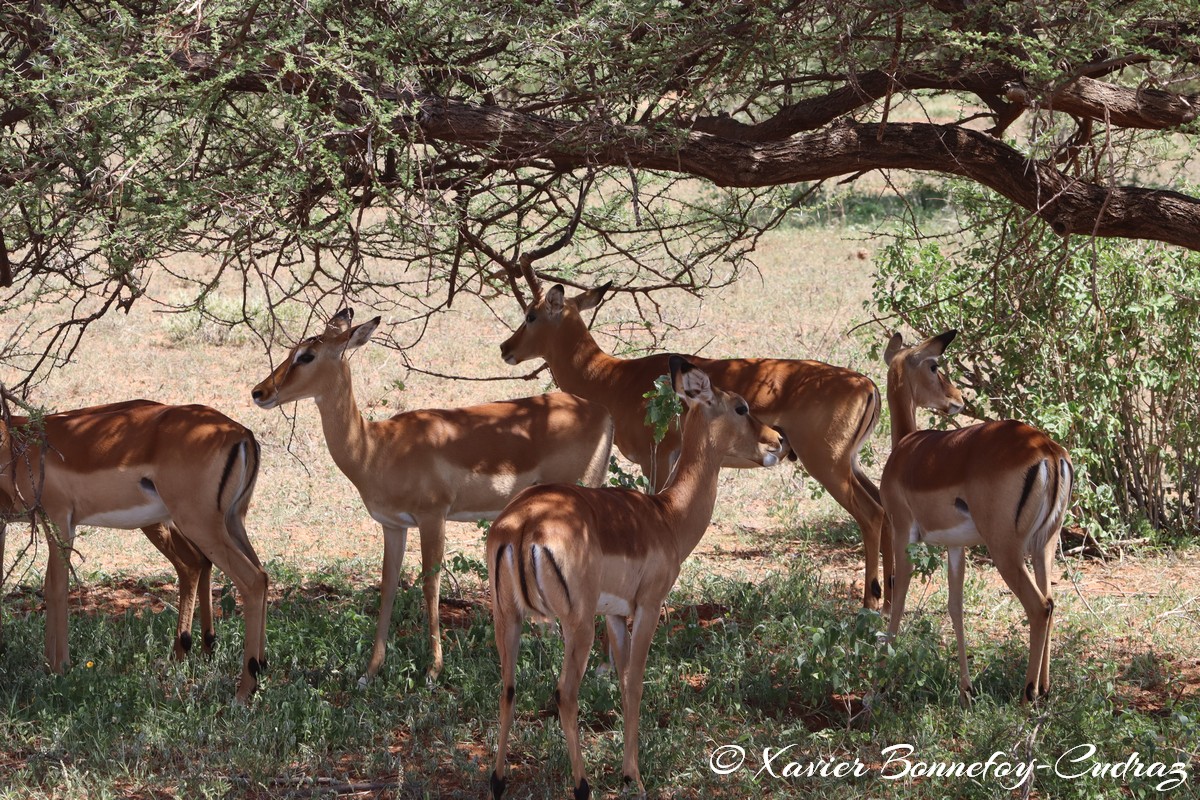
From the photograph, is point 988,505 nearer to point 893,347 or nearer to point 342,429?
point 893,347

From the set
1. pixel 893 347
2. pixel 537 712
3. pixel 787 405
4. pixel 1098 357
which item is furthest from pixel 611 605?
pixel 1098 357

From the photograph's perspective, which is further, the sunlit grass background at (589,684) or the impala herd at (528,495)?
the sunlit grass background at (589,684)

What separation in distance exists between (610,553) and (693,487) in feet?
2.06

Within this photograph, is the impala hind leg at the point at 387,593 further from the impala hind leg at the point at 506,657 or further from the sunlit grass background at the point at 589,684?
the impala hind leg at the point at 506,657

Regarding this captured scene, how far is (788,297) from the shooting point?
1365 centimetres

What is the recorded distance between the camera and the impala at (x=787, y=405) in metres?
6.52

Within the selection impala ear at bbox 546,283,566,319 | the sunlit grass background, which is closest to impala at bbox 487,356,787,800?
the sunlit grass background

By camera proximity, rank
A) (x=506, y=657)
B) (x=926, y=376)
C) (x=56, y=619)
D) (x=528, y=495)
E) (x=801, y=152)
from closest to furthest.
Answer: (x=506, y=657) → (x=528, y=495) → (x=801, y=152) → (x=56, y=619) → (x=926, y=376)

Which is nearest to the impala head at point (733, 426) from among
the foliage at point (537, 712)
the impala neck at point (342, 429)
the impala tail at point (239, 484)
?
the foliage at point (537, 712)

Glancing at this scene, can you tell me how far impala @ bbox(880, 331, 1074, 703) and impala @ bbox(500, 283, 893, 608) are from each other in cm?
99

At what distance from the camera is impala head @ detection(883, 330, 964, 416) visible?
602 centimetres

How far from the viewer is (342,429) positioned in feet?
17.8

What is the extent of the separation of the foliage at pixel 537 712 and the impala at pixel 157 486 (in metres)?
0.23

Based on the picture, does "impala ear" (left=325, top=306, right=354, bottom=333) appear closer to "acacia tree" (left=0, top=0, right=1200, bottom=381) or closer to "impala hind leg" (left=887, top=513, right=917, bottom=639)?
"acacia tree" (left=0, top=0, right=1200, bottom=381)
